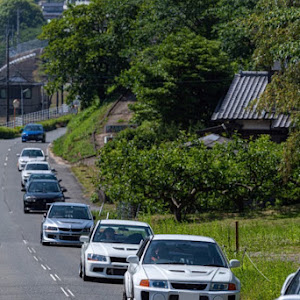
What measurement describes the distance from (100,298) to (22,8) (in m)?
179

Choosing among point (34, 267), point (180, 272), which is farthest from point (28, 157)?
point (180, 272)

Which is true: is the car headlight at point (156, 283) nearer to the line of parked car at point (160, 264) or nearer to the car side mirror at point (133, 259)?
the line of parked car at point (160, 264)

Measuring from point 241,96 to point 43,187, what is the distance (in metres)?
12.2

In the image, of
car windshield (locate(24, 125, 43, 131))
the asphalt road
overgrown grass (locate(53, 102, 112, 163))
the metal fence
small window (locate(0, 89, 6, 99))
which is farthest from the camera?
small window (locate(0, 89, 6, 99))

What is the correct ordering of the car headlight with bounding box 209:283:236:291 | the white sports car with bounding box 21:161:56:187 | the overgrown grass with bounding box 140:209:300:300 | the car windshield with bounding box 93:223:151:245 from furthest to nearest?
the white sports car with bounding box 21:161:56:187 < the car windshield with bounding box 93:223:151:245 < the overgrown grass with bounding box 140:209:300:300 < the car headlight with bounding box 209:283:236:291

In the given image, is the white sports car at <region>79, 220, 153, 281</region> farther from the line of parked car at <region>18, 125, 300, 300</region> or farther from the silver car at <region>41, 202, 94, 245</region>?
the silver car at <region>41, 202, 94, 245</region>

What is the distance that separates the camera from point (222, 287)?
1305 cm

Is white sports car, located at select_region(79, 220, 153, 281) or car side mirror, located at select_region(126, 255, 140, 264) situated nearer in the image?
car side mirror, located at select_region(126, 255, 140, 264)

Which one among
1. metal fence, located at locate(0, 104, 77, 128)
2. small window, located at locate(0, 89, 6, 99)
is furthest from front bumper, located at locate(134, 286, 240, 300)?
small window, located at locate(0, 89, 6, 99)

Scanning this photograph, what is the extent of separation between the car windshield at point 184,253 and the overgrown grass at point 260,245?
1.03 metres

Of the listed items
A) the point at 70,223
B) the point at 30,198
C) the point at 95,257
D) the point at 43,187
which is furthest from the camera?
the point at 43,187

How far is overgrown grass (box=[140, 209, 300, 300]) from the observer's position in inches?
580

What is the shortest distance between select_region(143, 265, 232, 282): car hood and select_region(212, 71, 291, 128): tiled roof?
29.3 meters

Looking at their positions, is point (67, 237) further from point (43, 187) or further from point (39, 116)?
point (39, 116)
